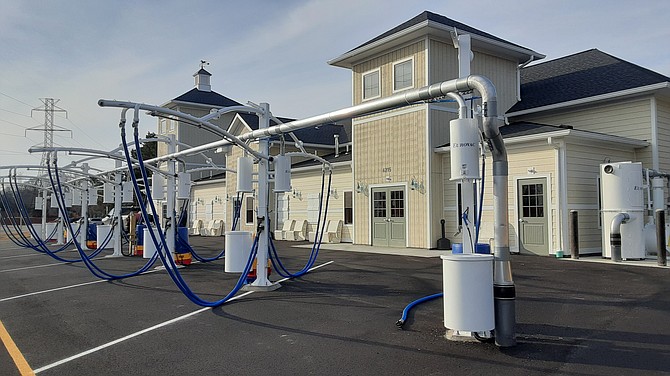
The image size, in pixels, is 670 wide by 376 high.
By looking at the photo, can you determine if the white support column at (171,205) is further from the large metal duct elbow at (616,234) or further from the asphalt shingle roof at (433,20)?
the large metal duct elbow at (616,234)

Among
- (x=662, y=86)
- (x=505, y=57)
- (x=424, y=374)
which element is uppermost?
(x=505, y=57)

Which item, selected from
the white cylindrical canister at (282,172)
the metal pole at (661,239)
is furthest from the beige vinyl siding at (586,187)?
the white cylindrical canister at (282,172)

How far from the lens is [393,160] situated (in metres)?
18.2

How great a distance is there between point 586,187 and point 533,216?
1659 mm

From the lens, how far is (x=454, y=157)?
606 cm

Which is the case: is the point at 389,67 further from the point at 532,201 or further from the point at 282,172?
the point at 282,172

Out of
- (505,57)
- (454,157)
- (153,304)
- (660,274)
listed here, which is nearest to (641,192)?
(660,274)

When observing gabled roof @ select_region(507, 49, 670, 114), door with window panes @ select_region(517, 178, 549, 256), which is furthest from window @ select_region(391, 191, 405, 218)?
gabled roof @ select_region(507, 49, 670, 114)

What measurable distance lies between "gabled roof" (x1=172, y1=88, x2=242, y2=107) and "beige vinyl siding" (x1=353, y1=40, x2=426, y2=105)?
58.7 ft

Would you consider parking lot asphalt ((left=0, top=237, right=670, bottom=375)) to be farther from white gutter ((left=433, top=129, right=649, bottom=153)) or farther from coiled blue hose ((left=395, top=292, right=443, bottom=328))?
white gutter ((left=433, top=129, right=649, bottom=153))

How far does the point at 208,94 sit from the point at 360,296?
31.4 m

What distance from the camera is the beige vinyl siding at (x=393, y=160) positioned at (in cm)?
1720

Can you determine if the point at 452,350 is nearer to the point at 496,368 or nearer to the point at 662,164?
the point at 496,368

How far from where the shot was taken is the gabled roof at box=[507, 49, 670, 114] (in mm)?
16047
